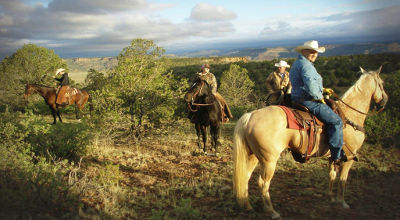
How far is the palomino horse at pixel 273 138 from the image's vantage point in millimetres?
3855

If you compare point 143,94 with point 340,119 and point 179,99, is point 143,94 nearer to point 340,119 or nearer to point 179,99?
point 179,99

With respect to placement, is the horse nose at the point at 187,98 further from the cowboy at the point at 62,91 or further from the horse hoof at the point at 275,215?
the cowboy at the point at 62,91

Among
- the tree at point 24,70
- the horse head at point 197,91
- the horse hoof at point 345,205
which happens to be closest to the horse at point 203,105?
the horse head at point 197,91

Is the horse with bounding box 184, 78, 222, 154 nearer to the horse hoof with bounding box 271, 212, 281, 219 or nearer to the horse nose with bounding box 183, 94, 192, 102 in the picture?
the horse nose with bounding box 183, 94, 192, 102

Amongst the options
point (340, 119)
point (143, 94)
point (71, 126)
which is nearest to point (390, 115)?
point (340, 119)

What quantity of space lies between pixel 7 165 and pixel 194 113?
5088 mm

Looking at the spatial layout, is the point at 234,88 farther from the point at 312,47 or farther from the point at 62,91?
the point at 312,47

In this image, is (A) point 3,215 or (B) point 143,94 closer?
(A) point 3,215

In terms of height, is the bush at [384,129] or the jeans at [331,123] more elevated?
the jeans at [331,123]

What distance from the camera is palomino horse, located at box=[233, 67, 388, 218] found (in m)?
3.86

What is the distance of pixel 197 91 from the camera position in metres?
7.38

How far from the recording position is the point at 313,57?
4.22 m

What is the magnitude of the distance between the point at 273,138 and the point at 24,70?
22247 millimetres

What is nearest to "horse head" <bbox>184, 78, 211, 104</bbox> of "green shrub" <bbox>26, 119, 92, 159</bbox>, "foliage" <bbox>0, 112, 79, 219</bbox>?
"green shrub" <bbox>26, 119, 92, 159</bbox>
